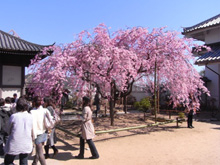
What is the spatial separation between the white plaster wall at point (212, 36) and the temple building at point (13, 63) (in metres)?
11.5

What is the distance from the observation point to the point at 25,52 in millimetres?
8227

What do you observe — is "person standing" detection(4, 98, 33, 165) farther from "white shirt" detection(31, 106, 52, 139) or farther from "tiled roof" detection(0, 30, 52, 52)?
"tiled roof" detection(0, 30, 52, 52)

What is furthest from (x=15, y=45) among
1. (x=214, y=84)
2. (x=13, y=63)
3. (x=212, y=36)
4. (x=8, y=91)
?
(x=214, y=84)

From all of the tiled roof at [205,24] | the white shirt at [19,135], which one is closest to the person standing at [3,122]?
the white shirt at [19,135]

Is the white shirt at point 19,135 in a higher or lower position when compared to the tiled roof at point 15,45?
lower

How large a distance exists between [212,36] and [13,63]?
42.6ft

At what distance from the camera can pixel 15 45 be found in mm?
8430

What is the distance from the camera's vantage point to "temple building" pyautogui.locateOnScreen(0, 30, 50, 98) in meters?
8.15

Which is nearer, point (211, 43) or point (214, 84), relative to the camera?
point (211, 43)

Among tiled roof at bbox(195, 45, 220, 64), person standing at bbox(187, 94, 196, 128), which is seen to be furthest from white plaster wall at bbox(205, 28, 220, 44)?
person standing at bbox(187, 94, 196, 128)

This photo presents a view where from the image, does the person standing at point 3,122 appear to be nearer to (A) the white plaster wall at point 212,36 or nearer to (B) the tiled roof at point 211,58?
(B) the tiled roof at point 211,58

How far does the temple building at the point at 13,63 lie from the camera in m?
8.15

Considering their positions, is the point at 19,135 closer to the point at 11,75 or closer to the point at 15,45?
the point at 11,75

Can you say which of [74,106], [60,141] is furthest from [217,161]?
[74,106]
